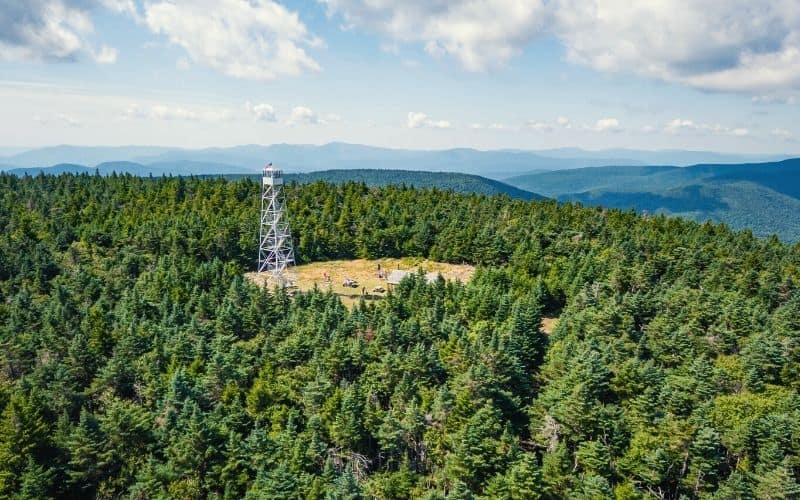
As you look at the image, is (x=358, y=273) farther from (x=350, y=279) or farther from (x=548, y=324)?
(x=548, y=324)

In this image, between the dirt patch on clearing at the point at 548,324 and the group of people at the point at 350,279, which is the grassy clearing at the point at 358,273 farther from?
the dirt patch on clearing at the point at 548,324

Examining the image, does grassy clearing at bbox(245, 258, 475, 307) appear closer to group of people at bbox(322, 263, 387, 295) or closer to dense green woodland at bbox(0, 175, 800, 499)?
group of people at bbox(322, 263, 387, 295)

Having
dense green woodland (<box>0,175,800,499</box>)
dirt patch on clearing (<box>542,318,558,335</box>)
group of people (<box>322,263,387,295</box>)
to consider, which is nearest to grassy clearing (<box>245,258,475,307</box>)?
group of people (<box>322,263,387,295</box>)

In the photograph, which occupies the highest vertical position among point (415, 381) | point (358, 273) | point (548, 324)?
point (358, 273)

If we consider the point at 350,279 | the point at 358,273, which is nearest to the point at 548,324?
the point at 350,279

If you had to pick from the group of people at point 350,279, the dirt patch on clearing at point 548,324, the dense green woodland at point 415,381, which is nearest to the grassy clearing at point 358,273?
the group of people at point 350,279

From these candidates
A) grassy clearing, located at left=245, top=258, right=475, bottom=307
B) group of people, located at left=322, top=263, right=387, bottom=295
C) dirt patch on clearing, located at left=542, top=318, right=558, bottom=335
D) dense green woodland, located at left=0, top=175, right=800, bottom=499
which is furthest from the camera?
group of people, located at left=322, top=263, right=387, bottom=295

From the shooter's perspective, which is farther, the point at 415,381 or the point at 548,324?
the point at 548,324
